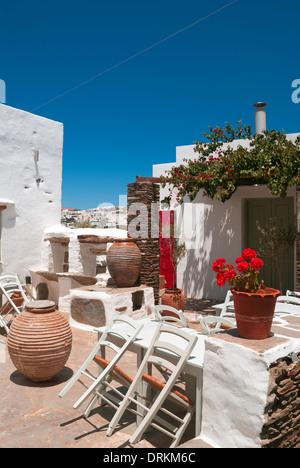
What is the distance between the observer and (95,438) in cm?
303

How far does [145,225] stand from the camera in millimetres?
7516

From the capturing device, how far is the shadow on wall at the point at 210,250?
9.12 meters

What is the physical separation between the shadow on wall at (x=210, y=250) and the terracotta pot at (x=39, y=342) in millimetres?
5588

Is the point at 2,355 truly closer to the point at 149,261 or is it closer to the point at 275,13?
the point at 149,261

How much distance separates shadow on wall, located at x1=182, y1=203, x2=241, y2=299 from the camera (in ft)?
29.9

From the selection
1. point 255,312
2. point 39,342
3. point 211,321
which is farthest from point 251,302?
point 39,342

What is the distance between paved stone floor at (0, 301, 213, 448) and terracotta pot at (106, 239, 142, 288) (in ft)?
8.60

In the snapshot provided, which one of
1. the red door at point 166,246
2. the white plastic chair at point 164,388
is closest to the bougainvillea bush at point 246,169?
the red door at point 166,246

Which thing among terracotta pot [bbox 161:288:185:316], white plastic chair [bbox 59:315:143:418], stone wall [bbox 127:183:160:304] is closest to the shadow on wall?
terracotta pot [bbox 161:288:185:316]

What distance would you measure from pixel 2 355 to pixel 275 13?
690cm

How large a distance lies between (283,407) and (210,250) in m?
6.98

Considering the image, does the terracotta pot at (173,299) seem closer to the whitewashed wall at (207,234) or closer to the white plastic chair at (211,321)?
the whitewashed wall at (207,234)

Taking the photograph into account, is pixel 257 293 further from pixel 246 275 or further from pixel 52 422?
pixel 52 422

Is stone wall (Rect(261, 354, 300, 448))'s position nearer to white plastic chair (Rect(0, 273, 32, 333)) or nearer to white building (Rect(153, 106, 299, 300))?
white plastic chair (Rect(0, 273, 32, 333))
